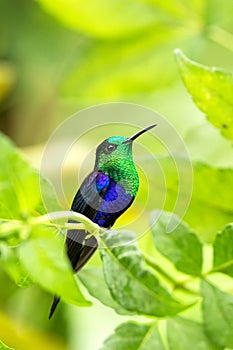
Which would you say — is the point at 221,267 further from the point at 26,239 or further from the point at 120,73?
the point at 120,73

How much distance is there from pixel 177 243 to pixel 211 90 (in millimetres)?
69

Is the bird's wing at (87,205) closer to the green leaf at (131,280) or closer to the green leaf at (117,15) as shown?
the green leaf at (131,280)

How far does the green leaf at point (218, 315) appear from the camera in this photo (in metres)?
0.30

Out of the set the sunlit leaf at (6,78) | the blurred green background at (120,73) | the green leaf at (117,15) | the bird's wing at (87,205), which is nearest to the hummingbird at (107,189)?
the bird's wing at (87,205)

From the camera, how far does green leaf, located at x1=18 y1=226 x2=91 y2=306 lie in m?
0.22

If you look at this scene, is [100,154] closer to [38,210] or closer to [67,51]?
[38,210]

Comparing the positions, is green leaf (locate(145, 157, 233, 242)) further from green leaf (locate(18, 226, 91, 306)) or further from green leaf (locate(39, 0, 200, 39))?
green leaf (locate(39, 0, 200, 39))

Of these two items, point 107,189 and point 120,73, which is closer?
point 107,189

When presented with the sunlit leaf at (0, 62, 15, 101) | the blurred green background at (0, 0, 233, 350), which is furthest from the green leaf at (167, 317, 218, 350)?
the sunlit leaf at (0, 62, 15, 101)

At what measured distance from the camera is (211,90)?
0.32 meters

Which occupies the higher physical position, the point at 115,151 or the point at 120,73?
the point at 115,151

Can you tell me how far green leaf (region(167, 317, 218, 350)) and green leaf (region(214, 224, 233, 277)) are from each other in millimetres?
27

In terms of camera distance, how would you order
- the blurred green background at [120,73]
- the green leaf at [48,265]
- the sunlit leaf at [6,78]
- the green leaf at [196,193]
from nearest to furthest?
1. the green leaf at [48,265]
2. the green leaf at [196,193]
3. the blurred green background at [120,73]
4. the sunlit leaf at [6,78]

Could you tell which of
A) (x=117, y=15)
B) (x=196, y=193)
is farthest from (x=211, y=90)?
(x=117, y=15)
